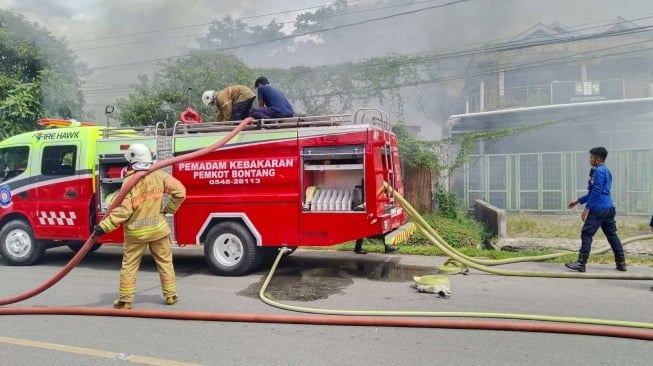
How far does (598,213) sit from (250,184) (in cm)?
462

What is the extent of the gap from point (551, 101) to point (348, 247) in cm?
1438

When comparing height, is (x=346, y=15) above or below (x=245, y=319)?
above

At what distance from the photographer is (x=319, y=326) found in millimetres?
4562

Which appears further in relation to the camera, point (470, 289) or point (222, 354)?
point (470, 289)

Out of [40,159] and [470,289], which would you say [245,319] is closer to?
[470,289]

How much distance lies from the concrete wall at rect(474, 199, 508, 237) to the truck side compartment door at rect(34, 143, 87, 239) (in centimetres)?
771

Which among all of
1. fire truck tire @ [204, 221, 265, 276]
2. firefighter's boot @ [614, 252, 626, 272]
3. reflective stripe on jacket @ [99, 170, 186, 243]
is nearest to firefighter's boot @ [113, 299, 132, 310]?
reflective stripe on jacket @ [99, 170, 186, 243]

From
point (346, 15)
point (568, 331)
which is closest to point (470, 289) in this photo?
point (568, 331)

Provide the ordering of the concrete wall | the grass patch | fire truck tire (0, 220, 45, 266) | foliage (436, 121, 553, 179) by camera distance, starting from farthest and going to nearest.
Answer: foliage (436, 121, 553, 179)
the concrete wall
the grass patch
fire truck tire (0, 220, 45, 266)

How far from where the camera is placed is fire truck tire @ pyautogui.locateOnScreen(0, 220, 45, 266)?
320 inches

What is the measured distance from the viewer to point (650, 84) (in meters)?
20.5

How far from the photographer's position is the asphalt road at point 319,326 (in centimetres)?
381

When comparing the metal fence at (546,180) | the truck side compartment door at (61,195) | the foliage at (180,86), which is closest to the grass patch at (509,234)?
the metal fence at (546,180)

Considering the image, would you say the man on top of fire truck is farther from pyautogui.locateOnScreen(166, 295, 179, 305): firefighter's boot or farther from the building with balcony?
the building with balcony
